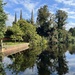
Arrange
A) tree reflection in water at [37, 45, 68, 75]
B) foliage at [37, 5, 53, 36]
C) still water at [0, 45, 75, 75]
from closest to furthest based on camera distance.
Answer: still water at [0, 45, 75, 75], tree reflection in water at [37, 45, 68, 75], foliage at [37, 5, 53, 36]

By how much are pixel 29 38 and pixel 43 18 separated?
34.9m

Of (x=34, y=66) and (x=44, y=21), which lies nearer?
(x=34, y=66)

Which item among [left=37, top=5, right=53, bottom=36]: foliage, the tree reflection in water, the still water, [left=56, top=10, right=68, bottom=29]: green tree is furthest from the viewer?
[left=56, top=10, right=68, bottom=29]: green tree

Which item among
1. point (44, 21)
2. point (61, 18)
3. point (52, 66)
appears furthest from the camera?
point (61, 18)

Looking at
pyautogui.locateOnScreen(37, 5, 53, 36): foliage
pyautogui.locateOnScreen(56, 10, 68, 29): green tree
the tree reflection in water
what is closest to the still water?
the tree reflection in water

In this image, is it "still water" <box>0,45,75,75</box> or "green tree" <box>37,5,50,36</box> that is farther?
"green tree" <box>37,5,50,36</box>

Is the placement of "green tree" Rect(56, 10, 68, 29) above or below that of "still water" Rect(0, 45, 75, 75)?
above

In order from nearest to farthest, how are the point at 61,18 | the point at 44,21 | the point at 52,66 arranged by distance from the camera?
the point at 52,66, the point at 44,21, the point at 61,18

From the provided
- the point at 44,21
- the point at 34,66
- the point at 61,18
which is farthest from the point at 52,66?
the point at 61,18

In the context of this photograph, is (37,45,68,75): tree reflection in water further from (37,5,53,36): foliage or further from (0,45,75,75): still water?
(37,5,53,36): foliage

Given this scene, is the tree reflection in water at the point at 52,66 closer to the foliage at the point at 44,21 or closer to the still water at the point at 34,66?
the still water at the point at 34,66

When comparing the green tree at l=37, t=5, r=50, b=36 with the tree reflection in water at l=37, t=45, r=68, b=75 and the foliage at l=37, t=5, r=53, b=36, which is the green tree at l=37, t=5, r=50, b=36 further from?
the tree reflection in water at l=37, t=45, r=68, b=75

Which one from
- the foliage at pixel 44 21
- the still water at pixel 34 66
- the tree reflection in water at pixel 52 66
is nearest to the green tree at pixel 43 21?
the foliage at pixel 44 21

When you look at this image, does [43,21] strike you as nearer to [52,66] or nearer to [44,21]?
[44,21]
